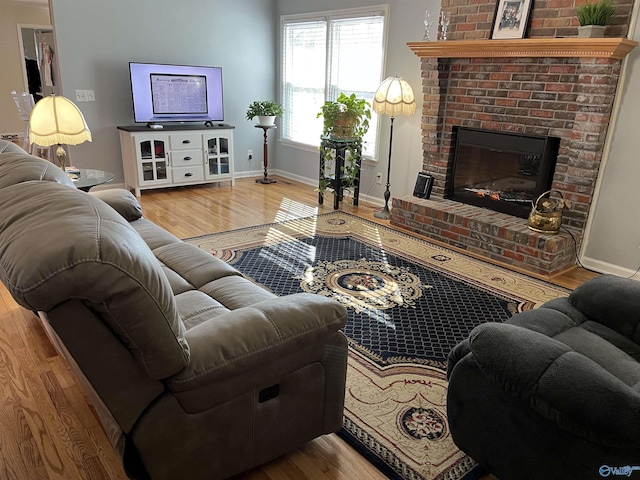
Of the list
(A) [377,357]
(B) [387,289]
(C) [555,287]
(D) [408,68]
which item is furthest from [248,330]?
(D) [408,68]

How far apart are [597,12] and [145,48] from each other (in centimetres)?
449

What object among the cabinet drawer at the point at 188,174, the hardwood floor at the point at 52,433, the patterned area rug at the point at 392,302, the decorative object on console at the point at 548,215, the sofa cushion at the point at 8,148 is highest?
the sofa cushion at the point at 8,148

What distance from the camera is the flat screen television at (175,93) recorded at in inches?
210

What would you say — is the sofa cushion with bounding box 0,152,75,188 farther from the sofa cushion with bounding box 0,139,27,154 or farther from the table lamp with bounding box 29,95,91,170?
the table lamp with bounding box 29,95,91,170

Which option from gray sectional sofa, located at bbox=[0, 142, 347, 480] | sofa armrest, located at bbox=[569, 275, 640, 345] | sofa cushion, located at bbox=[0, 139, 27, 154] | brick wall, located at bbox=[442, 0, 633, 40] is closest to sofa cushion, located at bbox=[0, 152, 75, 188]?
gray sectional sofa, located at bbox=[0, 142, 347, 480]

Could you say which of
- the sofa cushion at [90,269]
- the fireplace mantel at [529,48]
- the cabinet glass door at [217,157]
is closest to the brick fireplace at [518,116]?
the fireplace mantel at [529,48]

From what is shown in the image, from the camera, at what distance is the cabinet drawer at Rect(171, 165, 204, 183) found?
5.67 metres

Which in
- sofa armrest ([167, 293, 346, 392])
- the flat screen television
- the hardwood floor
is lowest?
the hardwood floor

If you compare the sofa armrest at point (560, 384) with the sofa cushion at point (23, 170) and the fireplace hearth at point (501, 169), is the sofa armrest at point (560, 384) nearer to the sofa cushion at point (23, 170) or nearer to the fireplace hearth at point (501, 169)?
Answer: the sofa cushion at point (23, 170)

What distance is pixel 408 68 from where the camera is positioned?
4789mm

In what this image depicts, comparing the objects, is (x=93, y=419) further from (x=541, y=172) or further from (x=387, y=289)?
(x=541, y=172)

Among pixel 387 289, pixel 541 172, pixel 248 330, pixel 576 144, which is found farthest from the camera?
pixel 541 172

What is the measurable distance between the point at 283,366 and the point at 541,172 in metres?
3.13

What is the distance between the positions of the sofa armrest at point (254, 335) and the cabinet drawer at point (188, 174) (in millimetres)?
4402
